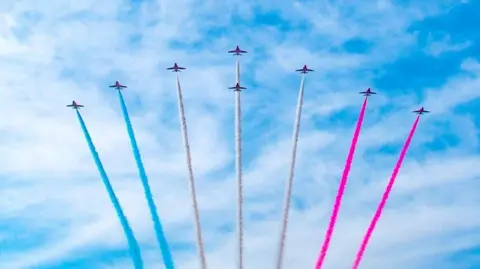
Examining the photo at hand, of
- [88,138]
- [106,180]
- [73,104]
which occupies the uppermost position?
[73,104]

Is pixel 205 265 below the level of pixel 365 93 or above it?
below

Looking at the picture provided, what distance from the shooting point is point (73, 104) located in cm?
9706

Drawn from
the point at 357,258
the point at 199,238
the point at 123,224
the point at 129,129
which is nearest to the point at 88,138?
the point at 129,129

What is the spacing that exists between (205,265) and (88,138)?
938 inches

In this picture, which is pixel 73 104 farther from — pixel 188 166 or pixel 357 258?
pixel 357 258

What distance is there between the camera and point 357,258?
91.5m

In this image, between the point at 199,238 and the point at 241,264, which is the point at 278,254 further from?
the point at 199,238

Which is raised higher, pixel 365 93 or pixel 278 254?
pixel 365 93

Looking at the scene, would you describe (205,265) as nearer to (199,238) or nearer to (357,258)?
(199,238)

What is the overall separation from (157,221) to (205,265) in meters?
9.03

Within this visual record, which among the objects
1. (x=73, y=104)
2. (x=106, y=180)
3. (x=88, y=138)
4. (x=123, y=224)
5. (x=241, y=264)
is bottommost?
(x=241, y=264)

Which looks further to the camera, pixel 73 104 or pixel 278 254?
pixel 73 104

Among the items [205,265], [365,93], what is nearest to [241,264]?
[205,265]

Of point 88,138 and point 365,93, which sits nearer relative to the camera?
point 88,138
